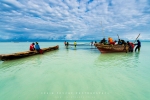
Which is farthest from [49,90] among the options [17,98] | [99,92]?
[99,92]

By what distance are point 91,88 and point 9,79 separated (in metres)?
4.54

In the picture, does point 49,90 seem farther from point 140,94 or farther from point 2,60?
point 2,60

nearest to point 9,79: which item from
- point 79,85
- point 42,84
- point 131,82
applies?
point 42,84

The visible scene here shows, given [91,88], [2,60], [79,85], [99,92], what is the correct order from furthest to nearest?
[2,60], [79,85], [91,88], [99,92]

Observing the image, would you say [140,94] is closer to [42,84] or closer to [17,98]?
[42,84]

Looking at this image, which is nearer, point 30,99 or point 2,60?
point 30,99

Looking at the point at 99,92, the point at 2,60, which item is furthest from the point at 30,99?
the point at 2,60

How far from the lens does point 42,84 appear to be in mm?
5629

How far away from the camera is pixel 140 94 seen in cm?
450

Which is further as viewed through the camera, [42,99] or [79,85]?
[79,85]

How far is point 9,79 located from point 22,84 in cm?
128

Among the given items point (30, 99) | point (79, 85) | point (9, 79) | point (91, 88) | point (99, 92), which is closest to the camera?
point (30, 99)

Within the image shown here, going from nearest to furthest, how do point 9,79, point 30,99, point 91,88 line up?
point 30,99
point 91,88
point 9,79

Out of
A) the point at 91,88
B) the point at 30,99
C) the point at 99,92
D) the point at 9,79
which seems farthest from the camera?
the point at 9,79
